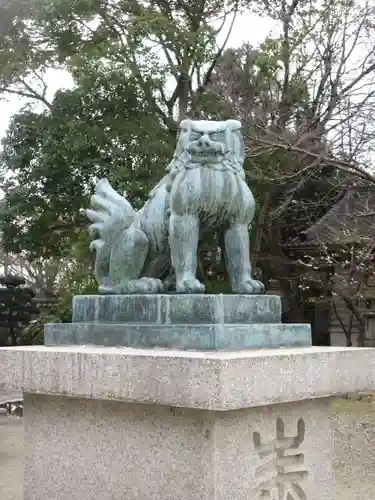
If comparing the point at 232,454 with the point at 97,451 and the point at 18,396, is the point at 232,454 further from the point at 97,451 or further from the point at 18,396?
the point at 18,396

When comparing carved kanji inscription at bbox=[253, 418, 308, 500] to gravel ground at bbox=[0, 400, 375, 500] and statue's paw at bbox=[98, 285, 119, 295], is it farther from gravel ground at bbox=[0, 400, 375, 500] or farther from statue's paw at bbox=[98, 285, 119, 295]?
gravel ground at bbox=[0, 400, 375, 500]

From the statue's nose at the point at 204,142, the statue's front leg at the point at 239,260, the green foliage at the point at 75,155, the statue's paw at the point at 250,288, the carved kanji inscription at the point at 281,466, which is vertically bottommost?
the carved kanji inscription at the point at 281,466

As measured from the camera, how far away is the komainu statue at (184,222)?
3.25 meters

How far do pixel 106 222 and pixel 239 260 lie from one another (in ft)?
2.32

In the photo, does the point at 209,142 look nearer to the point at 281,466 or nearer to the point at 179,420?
the point at 179,420

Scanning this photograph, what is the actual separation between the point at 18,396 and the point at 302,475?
34.5 ft

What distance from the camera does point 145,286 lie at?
330 cm

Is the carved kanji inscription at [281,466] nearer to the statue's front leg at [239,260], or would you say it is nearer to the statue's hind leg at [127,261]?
the statue's front leg at [239,260]

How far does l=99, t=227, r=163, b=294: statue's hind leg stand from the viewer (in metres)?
3.41

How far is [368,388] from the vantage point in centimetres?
331

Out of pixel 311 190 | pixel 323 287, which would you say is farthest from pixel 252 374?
pixel 311 190

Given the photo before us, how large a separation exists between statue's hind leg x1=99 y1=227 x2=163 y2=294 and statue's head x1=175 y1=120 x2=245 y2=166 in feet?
1.47

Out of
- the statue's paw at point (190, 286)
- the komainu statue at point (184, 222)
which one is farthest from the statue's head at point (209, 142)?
the statue's paw at point (190, 286)

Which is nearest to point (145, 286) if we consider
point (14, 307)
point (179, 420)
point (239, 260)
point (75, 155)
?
point (239, 260)
